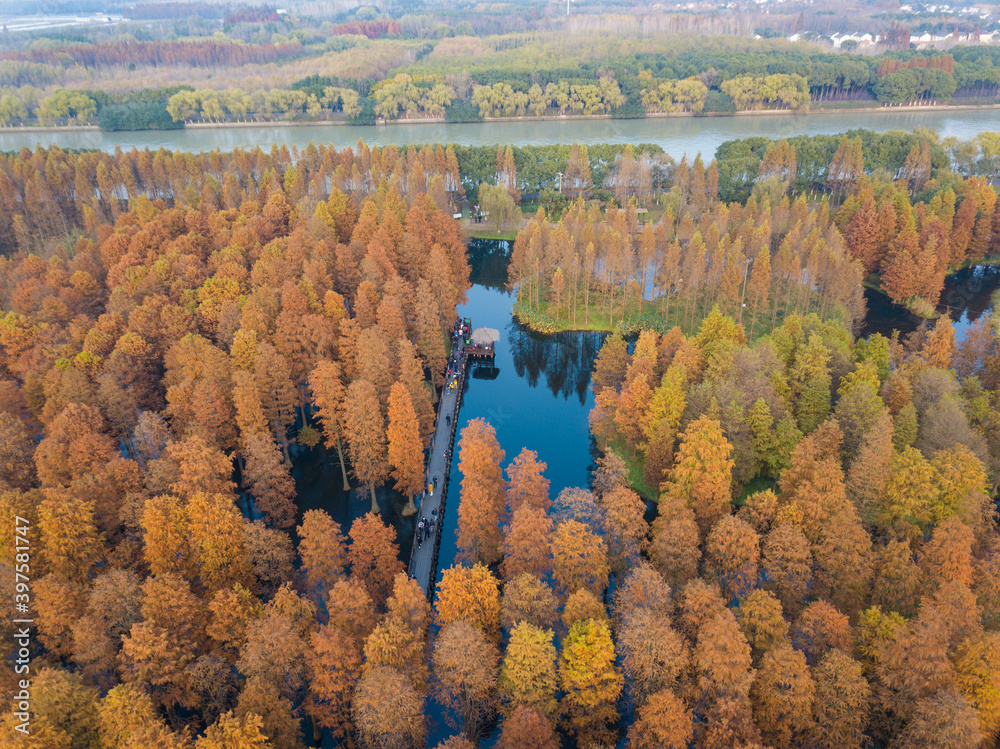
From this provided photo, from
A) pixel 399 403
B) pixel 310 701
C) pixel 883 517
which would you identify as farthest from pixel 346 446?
pixel 883 517

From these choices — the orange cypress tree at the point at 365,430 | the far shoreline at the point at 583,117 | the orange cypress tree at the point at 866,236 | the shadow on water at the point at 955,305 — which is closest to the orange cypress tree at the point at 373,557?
the orange cypress tree at the point at 365,430

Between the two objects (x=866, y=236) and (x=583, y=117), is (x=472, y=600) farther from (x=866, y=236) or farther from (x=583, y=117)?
(x=583, y=117)

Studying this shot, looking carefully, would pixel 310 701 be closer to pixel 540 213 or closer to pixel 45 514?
pixel 45 514

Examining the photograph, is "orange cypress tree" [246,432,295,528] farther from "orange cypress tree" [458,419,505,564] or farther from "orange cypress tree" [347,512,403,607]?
"orange cypress tree" [458,419,505,564]

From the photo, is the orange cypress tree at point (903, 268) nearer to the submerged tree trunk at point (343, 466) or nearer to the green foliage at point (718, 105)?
the submerged tree trunk at point (343, 466)

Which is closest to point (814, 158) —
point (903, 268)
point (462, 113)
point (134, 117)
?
point (903, 268)
